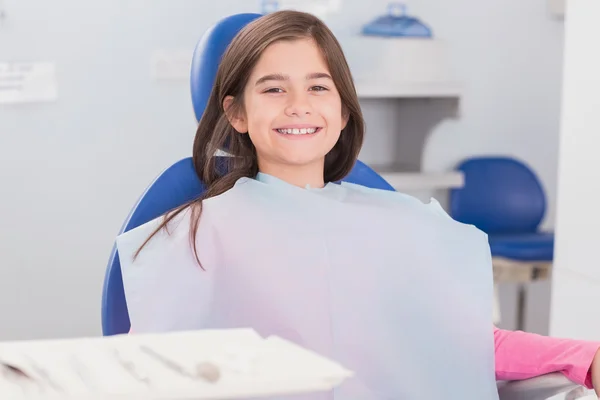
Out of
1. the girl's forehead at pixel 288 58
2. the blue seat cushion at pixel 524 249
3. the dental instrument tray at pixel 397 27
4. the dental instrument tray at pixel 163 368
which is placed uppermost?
the dental instrument tray at pixel 397 27

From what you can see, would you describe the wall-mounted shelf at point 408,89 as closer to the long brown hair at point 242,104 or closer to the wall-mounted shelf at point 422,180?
the wall-mounted shelf at point 422,180

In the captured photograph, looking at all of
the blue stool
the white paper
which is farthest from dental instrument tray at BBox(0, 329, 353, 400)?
the blue stool

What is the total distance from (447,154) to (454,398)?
2019 millimetres

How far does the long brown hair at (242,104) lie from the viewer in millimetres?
1522

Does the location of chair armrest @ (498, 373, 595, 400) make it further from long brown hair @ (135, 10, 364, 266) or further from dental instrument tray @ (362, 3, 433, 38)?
dental instrument tray @ (362, 3, 433, 38)

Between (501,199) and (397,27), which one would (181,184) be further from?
(501,199)

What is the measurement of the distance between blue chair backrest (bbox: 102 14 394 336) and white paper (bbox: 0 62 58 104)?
129 cm

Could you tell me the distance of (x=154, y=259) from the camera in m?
1.36

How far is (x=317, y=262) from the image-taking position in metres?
1.39

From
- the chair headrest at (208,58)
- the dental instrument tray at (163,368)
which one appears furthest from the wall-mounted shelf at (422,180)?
the dental instrument tray at (163,368)

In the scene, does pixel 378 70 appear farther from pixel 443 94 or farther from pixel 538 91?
pixel 538 91

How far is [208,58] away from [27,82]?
133 centimetres

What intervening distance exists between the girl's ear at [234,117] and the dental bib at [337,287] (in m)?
0.15

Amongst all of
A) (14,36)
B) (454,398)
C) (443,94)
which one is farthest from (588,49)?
(14,36)
